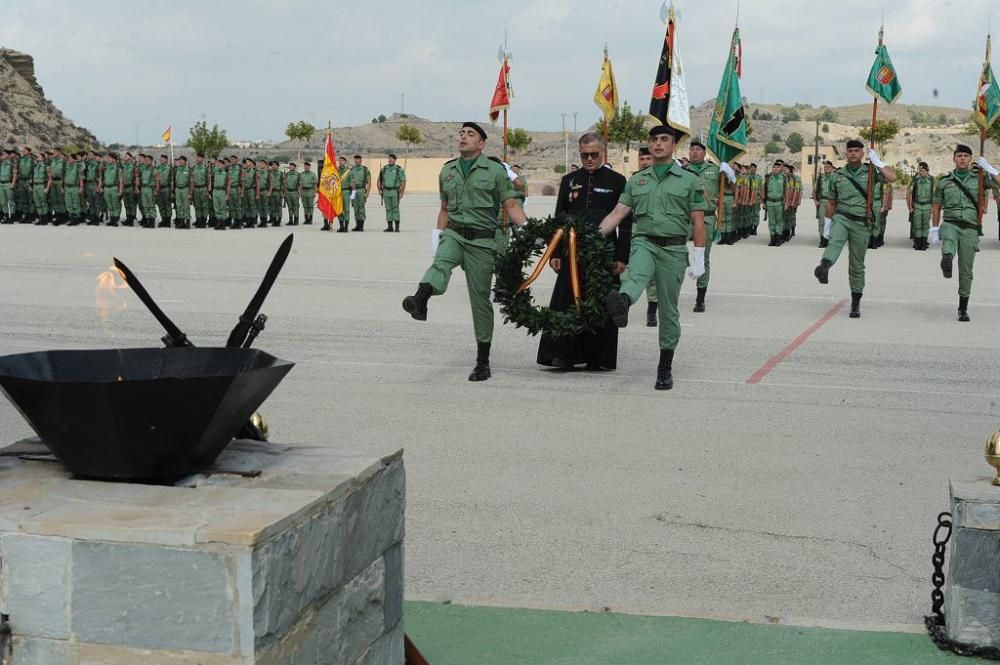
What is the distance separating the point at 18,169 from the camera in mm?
32250

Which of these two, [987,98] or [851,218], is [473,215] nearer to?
[851,218]

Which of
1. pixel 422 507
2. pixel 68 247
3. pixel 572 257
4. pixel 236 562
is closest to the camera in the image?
pixel 236 562

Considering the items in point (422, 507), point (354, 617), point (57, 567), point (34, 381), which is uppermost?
point (34, 381)

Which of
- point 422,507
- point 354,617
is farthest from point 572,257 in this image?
point 354,617

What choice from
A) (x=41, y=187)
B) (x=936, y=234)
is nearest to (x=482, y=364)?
(x=936, y=234)

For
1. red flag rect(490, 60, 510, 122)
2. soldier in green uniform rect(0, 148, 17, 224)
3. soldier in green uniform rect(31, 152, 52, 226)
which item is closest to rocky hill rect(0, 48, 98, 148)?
soldier in green uniform rect(0, 148, 17, 224)

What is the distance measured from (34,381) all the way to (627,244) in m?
7.20

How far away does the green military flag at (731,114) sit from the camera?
1480 centimetres

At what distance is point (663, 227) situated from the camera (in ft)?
29.7

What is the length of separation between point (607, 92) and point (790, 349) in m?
6.07

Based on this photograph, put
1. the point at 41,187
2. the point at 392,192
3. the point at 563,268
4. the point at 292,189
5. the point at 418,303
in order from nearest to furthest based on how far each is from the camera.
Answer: the point at 418,303
the point at 563,268
the point at 392,192
the point at 41,187
the point at 292,189

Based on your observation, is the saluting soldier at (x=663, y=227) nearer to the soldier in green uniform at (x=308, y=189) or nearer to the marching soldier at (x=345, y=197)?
the marching soldier at (x=345, y=197)

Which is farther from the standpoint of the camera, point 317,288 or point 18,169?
point 18,169

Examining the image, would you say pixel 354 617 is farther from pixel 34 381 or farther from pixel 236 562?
pixel 34 381
